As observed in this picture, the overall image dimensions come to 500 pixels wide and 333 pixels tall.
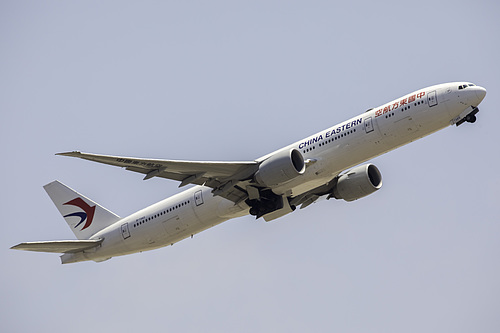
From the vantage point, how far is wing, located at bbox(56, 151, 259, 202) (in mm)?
34531

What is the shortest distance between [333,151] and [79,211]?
17869 mm

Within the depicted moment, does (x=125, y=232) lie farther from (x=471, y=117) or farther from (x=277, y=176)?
(x=471, y=117)

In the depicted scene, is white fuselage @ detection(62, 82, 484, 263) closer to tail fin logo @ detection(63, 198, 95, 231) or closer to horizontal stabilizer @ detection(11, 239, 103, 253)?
horizontal stabilizer @ detection(11, 239, 103, 253)

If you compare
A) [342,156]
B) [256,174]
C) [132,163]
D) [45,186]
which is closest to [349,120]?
[342,156]

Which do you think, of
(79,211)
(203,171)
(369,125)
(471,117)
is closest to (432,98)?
(471,117)

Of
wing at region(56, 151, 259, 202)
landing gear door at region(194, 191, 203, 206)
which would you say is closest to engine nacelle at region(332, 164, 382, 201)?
wing at region(56, 151, 259, 202)

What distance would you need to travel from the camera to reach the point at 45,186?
4666cm

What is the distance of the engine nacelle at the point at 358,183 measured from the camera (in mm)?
41219

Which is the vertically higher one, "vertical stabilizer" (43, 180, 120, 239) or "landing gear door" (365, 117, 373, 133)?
"vertical stabilizer" (43, 180, 120, 239)

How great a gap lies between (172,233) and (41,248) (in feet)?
23.4

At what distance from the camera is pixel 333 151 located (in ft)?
119

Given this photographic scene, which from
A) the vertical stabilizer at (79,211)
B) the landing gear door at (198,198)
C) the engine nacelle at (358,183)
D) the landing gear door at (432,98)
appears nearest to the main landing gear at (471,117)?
the landing gear door at (432,98)

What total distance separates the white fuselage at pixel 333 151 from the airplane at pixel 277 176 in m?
0.05

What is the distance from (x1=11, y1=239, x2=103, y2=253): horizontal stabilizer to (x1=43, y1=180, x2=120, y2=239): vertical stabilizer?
158 cm
